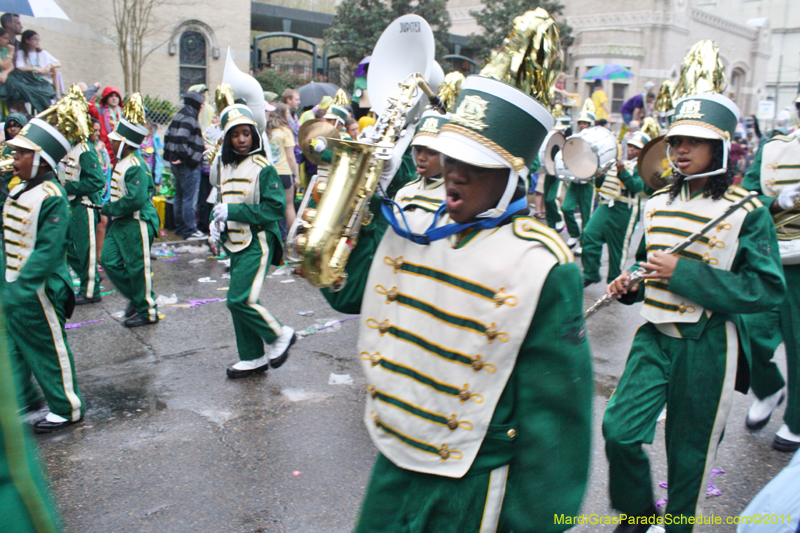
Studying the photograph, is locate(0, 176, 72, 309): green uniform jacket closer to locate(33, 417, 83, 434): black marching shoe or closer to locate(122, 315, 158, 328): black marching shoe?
locate(33, 417, 83, 434): black marching shoe

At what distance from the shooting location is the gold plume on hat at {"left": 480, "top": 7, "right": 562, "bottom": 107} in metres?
1.92

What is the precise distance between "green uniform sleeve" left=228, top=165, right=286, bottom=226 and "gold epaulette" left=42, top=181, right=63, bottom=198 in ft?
3.99

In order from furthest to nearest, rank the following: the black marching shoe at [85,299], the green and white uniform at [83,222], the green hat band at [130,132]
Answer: the black marching shoe at [85,299] → the green and white uniform at [83,222] → the green hat band at [130,132]

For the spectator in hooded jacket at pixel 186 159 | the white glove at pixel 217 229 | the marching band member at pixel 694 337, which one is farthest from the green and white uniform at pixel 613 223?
the spectator in hooded jacket at pixel 186 159

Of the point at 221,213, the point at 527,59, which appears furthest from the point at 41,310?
the point at 527,59

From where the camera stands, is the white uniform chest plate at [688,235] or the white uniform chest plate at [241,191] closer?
the white uniform chest plate at [688,235]

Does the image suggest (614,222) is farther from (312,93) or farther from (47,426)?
(312,93)

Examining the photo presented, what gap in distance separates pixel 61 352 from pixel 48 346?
0.08m

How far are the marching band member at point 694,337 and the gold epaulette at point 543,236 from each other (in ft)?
4.75

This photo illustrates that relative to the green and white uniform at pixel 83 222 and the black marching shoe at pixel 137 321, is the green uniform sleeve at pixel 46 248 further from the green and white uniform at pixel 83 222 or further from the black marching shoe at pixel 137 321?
the green and white uniform at pixel 83 222

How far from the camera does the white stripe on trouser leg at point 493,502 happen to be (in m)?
1.82

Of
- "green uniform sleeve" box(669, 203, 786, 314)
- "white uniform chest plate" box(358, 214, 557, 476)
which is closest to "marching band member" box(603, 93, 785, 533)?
"green uniform sleeve" box(669, 203, 786, 314)

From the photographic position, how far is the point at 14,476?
4.43 ft

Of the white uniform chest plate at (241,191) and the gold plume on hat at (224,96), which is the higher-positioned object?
the gold plume on hat at (224,96)
